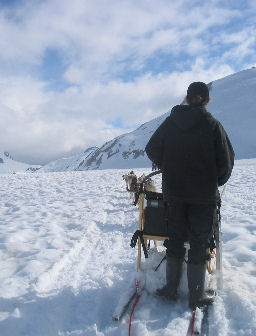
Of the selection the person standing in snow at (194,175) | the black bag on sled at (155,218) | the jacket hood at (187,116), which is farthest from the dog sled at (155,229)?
the jacket hood at (187,116)

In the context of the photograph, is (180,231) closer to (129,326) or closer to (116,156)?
(129,326)

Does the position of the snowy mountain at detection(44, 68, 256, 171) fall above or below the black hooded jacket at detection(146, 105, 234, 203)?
above

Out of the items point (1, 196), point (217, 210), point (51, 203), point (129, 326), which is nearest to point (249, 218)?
point (217, 210)

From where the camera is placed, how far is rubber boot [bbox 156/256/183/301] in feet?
10.5

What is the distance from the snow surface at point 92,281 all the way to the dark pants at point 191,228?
1.37ft

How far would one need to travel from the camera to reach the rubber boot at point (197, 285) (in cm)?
304

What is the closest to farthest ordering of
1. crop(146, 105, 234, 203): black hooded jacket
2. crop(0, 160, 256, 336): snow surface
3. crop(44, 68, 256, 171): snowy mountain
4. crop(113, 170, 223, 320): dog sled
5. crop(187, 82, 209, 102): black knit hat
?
crop(0, 160, 256, 336): snow surface, crop(146, 105, 234, 203): black hooded jacket, crop(187, 82, 209, 102): black knit hat, crop(113, 170, 223, 320): dog sled, crop(44, 68, 256, 171): snowy mountain

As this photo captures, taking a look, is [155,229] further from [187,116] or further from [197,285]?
[187,116]

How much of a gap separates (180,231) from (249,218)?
428 cm

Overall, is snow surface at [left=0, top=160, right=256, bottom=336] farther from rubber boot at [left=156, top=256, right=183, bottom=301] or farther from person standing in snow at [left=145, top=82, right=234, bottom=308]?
person standing in snow at [left=145, top=82, right=234, bottom=308]

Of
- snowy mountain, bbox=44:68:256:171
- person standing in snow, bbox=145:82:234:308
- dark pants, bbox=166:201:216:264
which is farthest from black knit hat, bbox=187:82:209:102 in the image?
snowy mountain, bbox=44:68:256:171

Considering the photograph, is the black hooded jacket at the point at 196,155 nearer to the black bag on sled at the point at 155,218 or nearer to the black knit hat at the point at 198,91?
the black knit hat at the point at 198,91

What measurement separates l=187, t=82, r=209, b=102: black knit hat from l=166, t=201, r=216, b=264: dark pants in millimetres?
1068

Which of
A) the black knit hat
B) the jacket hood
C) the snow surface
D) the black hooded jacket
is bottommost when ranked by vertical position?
the snow surface
